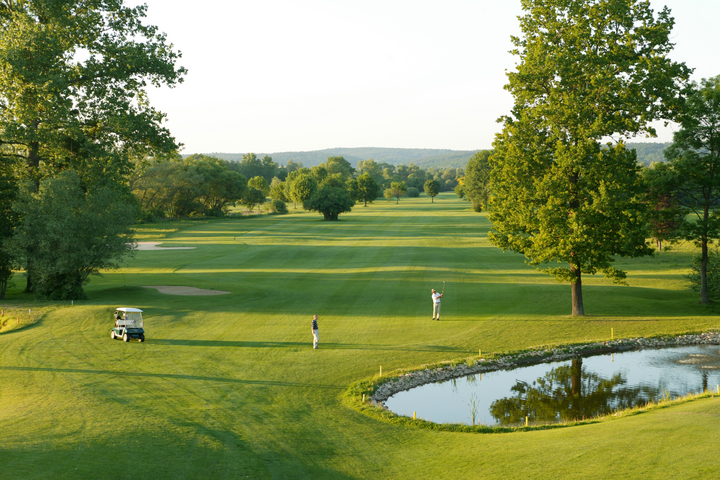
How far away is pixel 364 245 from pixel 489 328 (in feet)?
139

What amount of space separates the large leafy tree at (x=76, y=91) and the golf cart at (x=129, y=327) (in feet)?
37.0

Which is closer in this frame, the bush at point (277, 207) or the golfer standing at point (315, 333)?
the golfer standing at point (315, 333)

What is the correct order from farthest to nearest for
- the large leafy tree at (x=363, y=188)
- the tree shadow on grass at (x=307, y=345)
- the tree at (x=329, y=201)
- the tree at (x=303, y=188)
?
the large leafy tree at (x=363, y=188), the tree at (x=303, y=188), the tree at (x=329, y=201), the tree shadow on grass at (x=307, y=345)

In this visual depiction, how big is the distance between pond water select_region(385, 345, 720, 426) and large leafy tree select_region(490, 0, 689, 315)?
5.76 meters

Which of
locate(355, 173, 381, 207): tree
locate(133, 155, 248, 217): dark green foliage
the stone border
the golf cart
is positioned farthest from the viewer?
locate(355, 173, 381, 207): tree

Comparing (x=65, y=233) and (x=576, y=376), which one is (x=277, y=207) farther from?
(x=576, y=376)

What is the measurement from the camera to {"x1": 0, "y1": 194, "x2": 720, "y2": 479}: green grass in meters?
13.1

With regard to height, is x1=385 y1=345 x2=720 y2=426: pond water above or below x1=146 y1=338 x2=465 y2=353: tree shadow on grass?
below

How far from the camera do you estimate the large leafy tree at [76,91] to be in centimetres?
3462

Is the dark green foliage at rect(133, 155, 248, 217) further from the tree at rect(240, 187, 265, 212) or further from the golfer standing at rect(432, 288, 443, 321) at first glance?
the golfer standing at rect(432, 288, 443, 321)

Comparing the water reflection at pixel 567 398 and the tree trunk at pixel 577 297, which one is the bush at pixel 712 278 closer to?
the tree trunk at pixel 577 297

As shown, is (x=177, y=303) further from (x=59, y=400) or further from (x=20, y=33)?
(x=20, y=33)

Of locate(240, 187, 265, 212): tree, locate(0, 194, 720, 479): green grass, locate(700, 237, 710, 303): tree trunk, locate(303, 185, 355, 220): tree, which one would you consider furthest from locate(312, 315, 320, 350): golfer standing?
locate(240, 187, 265, 212): tree

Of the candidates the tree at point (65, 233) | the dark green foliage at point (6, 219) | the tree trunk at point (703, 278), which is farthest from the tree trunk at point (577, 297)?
the dark green foliage at point (6, 219)
